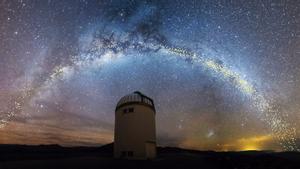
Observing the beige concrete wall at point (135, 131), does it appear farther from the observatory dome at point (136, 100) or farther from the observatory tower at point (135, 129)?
the observatory dome at point (136, 100)

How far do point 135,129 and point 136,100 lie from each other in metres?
3.62

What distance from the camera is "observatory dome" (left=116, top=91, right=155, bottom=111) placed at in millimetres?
27006

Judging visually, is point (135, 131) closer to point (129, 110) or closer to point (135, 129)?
point (135, 129)

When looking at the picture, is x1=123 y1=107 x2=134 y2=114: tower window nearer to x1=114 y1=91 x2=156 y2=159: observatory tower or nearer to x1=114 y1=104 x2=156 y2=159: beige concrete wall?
x1=114 y1=91 x2=156 y2=159: observatory tower

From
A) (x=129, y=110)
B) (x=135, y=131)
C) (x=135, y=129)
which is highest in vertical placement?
(x=129, y=110)

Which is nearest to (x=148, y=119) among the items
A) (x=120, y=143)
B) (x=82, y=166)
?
(x=120, y=143)

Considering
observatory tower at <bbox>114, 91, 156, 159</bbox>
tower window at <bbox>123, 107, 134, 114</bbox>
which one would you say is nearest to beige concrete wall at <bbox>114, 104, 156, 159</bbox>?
observatory tower at <bbox>114, 91, 156, 159</bbox>

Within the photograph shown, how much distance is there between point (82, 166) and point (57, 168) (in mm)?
2206

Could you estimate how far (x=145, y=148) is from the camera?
25.4 m

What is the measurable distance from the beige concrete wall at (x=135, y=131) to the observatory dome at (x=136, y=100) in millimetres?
512

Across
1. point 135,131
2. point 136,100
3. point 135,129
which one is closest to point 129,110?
point 136,100

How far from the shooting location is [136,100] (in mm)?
27016

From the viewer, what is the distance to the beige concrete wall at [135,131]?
25.3m

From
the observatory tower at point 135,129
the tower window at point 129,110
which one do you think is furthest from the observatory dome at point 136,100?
the tower window at point 129,110
